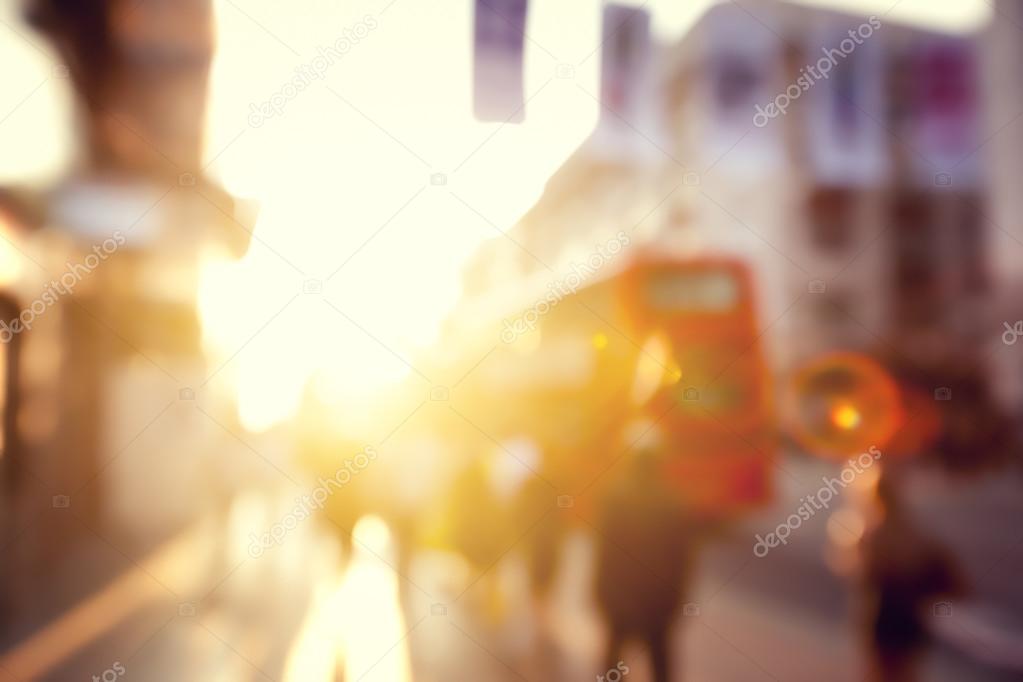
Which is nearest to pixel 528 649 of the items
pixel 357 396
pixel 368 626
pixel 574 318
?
pixel 368 626

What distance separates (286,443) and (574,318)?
8.56ft

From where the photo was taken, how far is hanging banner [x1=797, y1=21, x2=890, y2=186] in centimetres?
1583

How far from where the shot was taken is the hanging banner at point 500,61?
385 centimetres

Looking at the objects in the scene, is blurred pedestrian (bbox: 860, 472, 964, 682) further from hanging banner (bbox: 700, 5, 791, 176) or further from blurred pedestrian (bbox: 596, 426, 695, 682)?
hanging banner (bbox: 700, 5, 791, 176)

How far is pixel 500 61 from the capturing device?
13.1 feet

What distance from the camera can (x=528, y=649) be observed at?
4.29 meters
